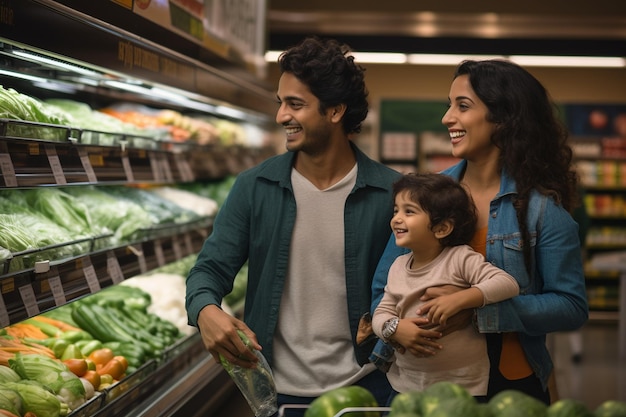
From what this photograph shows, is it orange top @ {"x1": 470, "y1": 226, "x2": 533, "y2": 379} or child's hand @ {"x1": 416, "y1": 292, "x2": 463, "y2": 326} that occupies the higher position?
child's hand @ {"x1": 416, "y1": 292, "x2": 463, "y2": 326}

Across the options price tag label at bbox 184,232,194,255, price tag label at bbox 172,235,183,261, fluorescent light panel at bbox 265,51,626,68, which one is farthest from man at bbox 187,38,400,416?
fluorescent light panel at bbox 265,51,626,68

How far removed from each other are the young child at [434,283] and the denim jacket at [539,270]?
0.24 feet

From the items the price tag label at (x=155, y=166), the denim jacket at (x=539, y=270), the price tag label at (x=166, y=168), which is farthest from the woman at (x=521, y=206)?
the price tag label at (x=166, y=168)

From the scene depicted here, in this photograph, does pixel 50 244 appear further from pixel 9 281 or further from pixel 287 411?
pixel 287 411

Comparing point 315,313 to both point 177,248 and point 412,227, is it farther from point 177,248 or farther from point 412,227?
point 177,248

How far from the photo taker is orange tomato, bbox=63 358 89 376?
124 inches

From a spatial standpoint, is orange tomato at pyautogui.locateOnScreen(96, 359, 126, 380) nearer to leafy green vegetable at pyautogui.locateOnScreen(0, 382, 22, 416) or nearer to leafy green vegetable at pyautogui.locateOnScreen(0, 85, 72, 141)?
leafy green vegetable at pyautogui.locateOnScreen(0, 382, 22, 416)

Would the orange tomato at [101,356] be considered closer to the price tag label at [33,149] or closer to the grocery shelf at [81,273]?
the grocery shelf at [81,273]

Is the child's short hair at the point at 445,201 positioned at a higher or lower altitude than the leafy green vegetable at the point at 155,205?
higher

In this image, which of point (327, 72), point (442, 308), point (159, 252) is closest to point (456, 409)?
point (442, 308)

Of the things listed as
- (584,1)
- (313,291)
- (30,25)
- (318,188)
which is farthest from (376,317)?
(584,1)

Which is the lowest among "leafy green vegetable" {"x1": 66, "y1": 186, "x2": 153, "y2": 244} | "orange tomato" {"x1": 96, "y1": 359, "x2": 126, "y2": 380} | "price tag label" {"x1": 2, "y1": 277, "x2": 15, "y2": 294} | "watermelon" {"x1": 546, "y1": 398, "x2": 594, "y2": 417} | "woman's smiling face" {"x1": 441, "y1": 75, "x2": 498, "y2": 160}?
"orange tomato" {"x1": 96, "y1": 359, "x2": 126, "y2": 380}

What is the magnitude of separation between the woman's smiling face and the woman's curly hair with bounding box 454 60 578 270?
17 millimetres

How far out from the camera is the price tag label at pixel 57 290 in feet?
9.32
